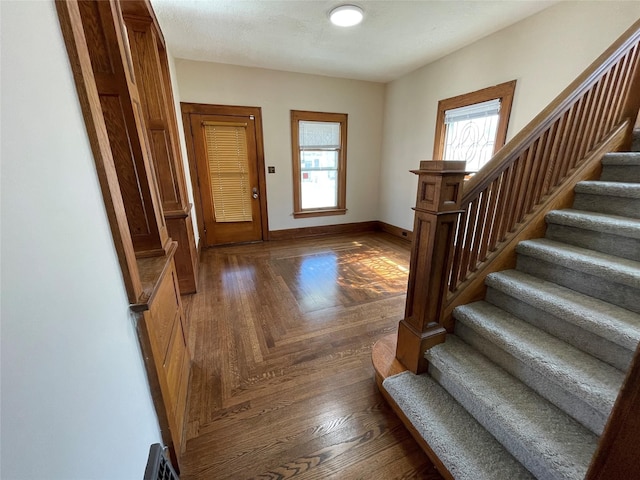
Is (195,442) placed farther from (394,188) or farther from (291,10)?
(394,188)

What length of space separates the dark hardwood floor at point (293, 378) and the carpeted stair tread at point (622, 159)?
1841 mm

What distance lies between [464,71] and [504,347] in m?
3.38

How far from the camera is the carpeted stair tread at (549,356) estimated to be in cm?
100

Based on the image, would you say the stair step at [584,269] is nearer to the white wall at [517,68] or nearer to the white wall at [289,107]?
the white wall at [517,68]

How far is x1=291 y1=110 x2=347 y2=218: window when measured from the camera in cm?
435

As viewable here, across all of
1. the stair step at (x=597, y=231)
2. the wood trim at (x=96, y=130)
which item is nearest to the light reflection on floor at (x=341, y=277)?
the stair step at (x=597, y=231)

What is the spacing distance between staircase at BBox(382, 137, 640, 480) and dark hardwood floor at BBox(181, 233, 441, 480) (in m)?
0.24

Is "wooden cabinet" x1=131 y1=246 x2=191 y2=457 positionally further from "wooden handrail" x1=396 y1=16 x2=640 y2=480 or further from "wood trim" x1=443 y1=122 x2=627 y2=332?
"wood trim" x1=443 y1=122 x2=627 y2=332

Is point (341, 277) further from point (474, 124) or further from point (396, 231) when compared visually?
point (474, 124)

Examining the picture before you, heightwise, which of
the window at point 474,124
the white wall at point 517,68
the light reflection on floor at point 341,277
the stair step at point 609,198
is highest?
the white wall at point 517,68

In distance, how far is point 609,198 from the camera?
1666mm

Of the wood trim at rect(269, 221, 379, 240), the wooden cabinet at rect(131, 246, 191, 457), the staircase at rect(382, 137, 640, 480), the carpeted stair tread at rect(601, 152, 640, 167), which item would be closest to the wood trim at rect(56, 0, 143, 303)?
the wooden cabinet at rect(131, 246, 191, 457)

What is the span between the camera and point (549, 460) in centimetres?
94

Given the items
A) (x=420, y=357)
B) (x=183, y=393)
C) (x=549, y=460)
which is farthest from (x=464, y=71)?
(x=183, y=393)
